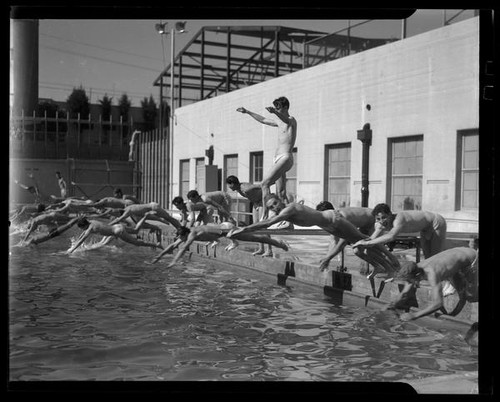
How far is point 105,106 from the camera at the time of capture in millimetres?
5258

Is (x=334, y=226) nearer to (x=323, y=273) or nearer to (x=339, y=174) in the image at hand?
(x=323, y=273)

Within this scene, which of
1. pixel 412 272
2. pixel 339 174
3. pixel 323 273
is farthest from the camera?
pixel 339 174

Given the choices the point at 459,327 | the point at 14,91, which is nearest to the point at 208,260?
the point at 459,327

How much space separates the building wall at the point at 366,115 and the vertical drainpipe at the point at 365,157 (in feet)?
1.90

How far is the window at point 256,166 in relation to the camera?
462 inches

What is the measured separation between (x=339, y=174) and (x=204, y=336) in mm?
8697

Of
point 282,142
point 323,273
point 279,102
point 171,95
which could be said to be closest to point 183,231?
point 282,142

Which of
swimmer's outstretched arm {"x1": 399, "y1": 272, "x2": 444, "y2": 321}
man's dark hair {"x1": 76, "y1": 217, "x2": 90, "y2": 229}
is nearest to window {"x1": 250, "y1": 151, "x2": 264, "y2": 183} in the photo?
man's dark hair {"x1": 76, "y1": 217, "x2": 90, "y2": 229}

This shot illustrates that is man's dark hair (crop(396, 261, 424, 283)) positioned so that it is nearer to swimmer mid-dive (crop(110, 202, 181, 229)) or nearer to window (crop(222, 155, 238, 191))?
window (crop(222, 155, 238, 191))

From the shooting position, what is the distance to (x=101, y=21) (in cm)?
348
